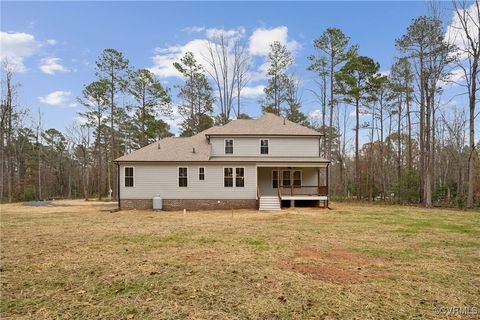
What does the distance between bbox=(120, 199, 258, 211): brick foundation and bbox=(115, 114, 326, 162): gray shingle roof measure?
2760 mm

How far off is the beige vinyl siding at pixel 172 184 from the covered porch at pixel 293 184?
7.74ft

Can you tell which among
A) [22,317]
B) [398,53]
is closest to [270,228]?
[22,317]

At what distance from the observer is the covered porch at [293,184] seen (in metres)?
19.5

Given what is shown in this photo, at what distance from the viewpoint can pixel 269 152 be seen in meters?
21.1

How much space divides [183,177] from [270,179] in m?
6.53

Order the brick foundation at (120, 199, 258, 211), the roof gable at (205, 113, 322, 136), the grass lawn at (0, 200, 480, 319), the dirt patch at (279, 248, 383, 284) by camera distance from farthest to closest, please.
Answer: the roof gable at (205, 113, 322, 136), the brick foundation at (120, 199, 258, 211), the dirt patch at (279, 248, 383, 284), the grass lawn at (0, 200, 480, 319)

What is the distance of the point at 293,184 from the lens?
21203 mm

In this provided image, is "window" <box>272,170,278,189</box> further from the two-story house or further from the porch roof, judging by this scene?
the porch roof

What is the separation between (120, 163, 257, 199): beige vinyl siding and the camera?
19359mm

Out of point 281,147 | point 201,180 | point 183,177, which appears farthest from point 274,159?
point 183,177

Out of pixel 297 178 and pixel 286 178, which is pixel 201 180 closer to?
pixel 286 178

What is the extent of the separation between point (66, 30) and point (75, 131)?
25.7 meters

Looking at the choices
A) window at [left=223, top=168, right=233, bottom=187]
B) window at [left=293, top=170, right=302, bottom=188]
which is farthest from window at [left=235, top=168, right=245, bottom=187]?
window at [left=293, top=170, right=302, bottom=188]

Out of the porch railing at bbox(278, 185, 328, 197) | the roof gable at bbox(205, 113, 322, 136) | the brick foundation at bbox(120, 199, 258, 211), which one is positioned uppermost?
the roof gable at bbox(205, 113, 322, 136)
